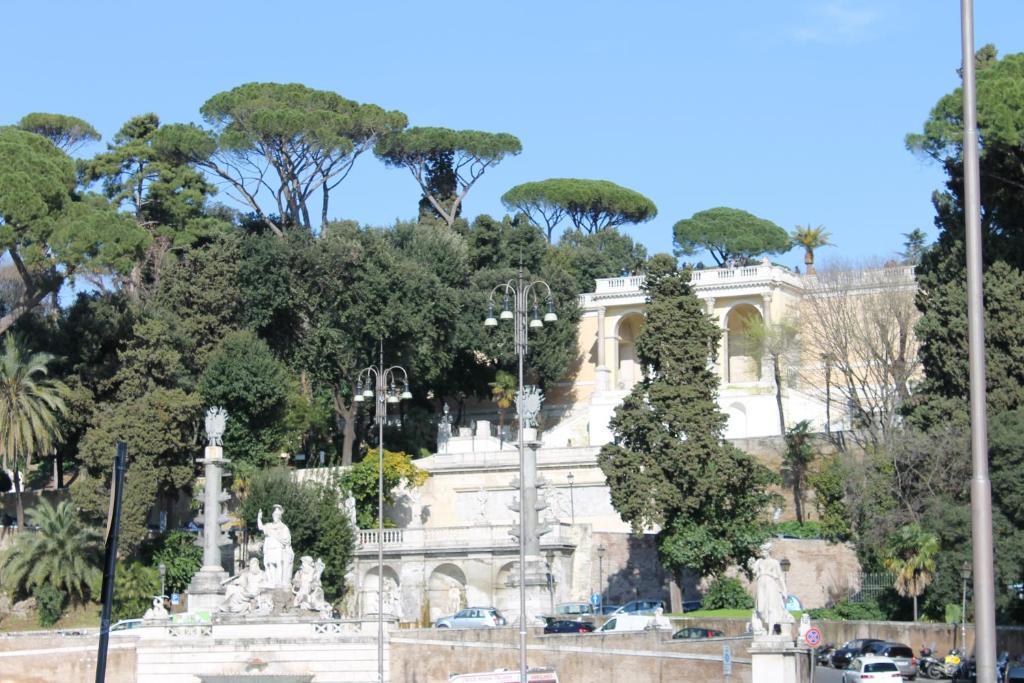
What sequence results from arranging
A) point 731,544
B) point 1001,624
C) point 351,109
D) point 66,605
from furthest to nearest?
point 351,109, point 66,605, point 731,544, point 1001,624

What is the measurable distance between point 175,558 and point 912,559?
22701mm

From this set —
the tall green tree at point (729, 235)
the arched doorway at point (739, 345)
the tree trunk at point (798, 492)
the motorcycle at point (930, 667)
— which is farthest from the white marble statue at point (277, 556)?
the tall green tree at point (729, 235)

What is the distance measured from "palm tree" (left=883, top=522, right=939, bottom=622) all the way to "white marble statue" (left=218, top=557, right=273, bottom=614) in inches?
622

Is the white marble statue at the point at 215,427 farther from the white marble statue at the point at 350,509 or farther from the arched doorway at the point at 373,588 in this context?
the arched doorway at the point at 373,588

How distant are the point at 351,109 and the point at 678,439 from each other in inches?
1065

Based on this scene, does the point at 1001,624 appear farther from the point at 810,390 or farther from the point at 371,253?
the point at 371,253

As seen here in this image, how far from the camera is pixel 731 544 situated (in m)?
47.1

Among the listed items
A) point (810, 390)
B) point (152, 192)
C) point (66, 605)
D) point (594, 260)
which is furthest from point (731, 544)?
point (594, 260)

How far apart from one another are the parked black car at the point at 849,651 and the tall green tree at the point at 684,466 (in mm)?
7602

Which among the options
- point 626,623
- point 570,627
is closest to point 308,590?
point 570,627

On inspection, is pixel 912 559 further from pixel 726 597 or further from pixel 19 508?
pixel 19 508

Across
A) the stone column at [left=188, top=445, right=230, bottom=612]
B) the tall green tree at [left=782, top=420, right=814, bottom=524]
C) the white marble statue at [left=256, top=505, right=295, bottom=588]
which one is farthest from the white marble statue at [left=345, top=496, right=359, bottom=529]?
the tall green tree at [left=782, top=420, right=814, bottom=524]

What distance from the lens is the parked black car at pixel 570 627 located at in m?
39.6

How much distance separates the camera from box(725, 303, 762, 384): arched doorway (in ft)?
226
